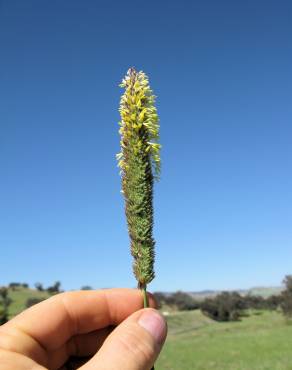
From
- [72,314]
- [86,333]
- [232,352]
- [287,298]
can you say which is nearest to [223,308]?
[287,298]

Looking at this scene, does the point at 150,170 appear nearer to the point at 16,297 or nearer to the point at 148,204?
the point at 148,204

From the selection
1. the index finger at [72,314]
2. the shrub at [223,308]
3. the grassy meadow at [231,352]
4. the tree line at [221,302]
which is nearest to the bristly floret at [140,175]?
the index finger at [72,314]

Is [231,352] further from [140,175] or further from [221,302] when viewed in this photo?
[221,302]

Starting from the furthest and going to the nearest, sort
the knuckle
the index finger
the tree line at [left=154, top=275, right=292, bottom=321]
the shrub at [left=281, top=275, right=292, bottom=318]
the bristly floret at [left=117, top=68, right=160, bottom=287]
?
the tree line at [left=154, top=275, right=292, bottom=321] < the shrub at [left=281, top=275, right=292, bottom=318] < the index finger < the knuckle < the bristly floret at [left=117, top=68, right=160, bottom=287]

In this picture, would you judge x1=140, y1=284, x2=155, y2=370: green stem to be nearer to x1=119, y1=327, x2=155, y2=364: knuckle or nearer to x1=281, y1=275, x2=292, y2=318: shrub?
x1=119, y1=327, x2=155, y2=364: knuckle

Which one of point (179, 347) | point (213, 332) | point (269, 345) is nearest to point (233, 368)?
point (269, 345)

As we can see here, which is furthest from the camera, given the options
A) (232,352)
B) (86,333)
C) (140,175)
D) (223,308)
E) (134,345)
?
(223,308)

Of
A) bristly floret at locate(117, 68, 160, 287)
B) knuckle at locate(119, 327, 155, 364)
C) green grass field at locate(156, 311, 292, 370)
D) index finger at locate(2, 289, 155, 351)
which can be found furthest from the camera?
green grass field at locate(156, 311, 292, 370)

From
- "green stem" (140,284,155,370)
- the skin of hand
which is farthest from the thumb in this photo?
"green stem" (140,284,155,370)
